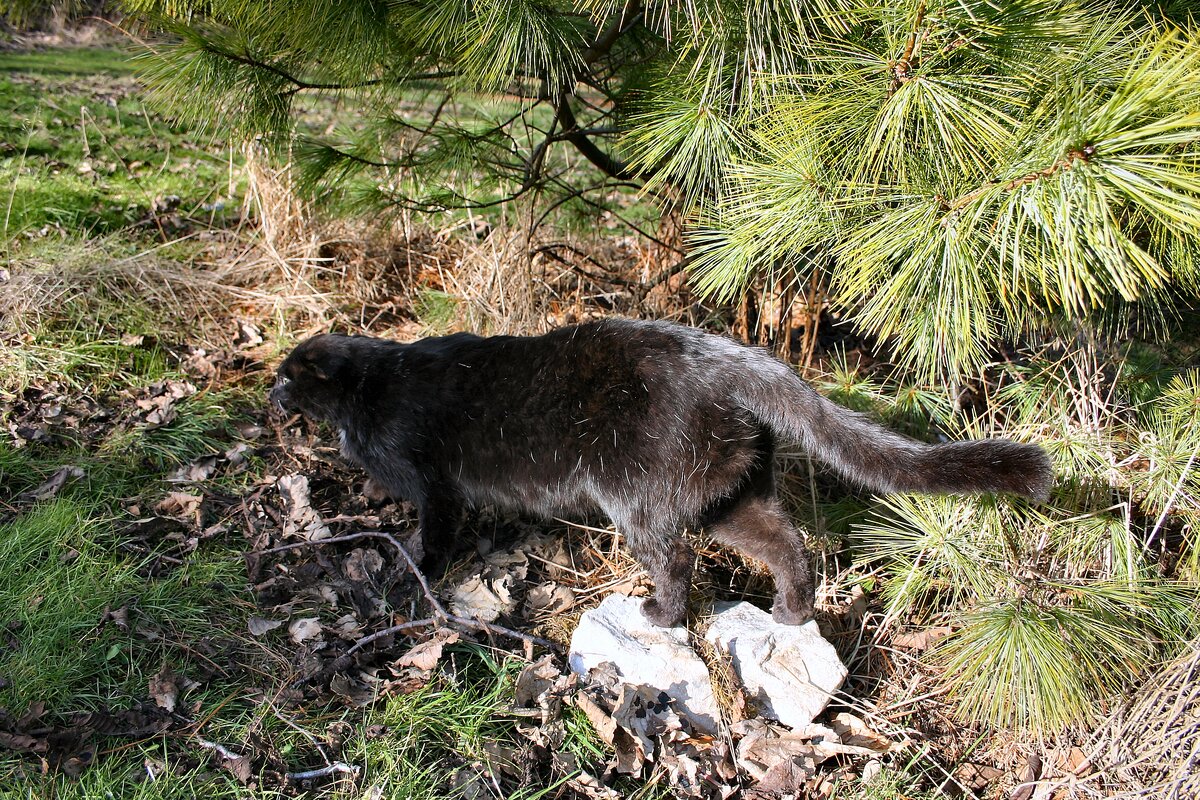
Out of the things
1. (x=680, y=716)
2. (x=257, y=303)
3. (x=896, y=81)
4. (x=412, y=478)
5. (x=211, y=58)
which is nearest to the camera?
(x=896, y=81)

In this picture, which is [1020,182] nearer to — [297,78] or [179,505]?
→ [297,78]

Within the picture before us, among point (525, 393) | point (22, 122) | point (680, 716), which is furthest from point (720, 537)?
point (22, 122)

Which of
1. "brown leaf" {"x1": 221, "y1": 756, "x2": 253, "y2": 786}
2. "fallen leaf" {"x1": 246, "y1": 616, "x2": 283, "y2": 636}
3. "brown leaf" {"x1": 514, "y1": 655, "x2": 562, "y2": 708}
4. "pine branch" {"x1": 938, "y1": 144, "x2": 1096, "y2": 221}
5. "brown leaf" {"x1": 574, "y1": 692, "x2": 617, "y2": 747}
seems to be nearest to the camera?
"pine branch" {"x1": 938, "y1": 144, "x2": 1096, "y2": 221}

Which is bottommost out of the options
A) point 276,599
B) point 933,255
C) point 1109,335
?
point 276,599

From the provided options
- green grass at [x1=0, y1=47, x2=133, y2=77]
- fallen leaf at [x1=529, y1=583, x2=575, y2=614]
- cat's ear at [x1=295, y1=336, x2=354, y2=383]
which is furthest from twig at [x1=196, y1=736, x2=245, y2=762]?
green grass at [x1=0, y1=47, x2=133, y2=77]

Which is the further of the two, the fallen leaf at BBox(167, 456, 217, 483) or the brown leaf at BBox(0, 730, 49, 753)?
the fallen leaf at BBox(167, 456, 217, 483)

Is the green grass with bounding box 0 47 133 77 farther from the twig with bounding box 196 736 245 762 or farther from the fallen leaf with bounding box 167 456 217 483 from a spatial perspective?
the twig with bounding box 196 736 245 762

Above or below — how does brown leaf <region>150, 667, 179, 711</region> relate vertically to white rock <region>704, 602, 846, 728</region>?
below

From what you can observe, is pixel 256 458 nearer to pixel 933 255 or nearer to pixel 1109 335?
pixel 933 255

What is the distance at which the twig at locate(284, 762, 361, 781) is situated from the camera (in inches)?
105

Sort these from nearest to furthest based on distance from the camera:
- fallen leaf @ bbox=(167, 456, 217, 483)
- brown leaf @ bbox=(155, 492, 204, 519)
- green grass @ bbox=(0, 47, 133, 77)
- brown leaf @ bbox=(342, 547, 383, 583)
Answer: brown leaf @ bbox=(342, 547, 383, 583) < brown leaf @ bbox=(155, 492, 204, 519) < fallen leaf @ bbox=(167, 456, 217, 483) < green grass @ bbox=(0, 47, 133, 77)

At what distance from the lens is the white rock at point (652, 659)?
10.3ft

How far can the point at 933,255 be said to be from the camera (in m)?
2.74

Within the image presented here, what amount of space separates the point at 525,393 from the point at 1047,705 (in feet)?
7.59
